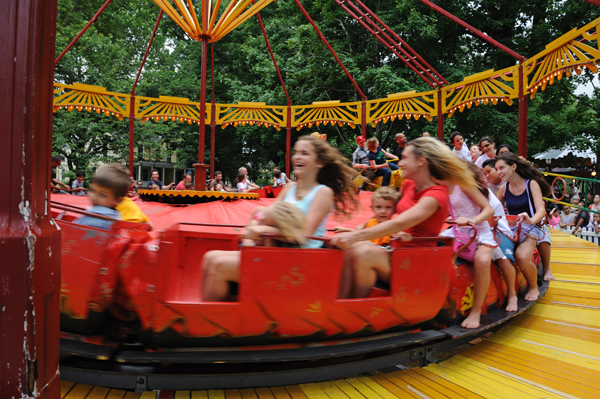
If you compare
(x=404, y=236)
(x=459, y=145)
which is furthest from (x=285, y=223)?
(x=459, y=145)

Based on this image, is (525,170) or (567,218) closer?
(525,170)

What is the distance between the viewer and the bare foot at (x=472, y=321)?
8.52ft

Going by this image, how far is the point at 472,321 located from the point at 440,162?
115 cm

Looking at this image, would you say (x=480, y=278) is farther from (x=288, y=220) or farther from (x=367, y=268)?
(x=288, y=220)

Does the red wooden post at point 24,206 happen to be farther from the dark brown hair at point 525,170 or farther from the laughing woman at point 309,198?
the dark brown hair at point 525,170

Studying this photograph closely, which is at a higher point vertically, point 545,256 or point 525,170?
point 525,170

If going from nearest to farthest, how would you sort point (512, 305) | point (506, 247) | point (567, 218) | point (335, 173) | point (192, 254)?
point (335, 173) < point (192, 254) < point (512, 305) < point (506, 247) < point (567, 218)

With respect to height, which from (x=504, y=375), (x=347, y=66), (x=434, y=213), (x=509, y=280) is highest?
(x=347, y=66)

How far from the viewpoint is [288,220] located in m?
1.98

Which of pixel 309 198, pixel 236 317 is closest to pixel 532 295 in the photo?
pixel 309 198

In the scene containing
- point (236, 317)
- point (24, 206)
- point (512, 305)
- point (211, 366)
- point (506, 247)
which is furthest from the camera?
point (506, 247)

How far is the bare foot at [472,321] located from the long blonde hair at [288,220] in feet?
4.68

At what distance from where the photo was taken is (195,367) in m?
2.04

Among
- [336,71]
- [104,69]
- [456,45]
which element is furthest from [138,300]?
[104,69]
